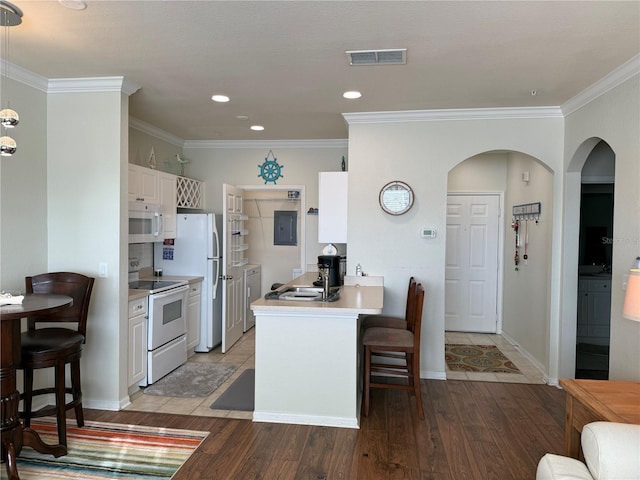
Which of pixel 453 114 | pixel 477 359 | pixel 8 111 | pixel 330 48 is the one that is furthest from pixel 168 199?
pixel 477 359

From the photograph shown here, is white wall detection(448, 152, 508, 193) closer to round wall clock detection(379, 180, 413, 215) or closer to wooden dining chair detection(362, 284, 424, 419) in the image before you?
round wall clock detection(379, 180, 413, 215)

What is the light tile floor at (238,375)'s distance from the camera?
Answer: 347 centimetres

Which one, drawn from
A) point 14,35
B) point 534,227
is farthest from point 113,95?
point 534,227

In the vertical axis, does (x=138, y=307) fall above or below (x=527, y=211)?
below

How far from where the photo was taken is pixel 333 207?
442 cm

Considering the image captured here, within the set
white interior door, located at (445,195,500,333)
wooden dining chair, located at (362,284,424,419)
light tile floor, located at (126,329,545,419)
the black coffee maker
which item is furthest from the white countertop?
white interior door, located at (445,195,500,333)

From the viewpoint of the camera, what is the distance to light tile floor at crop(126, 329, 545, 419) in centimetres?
347

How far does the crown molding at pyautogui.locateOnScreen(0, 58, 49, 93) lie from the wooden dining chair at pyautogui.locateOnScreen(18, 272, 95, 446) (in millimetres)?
1445

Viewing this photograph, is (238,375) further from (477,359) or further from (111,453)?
(477,359)

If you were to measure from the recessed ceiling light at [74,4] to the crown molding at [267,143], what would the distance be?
11.3 ft

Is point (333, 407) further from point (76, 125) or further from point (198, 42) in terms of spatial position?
point (76, 125)

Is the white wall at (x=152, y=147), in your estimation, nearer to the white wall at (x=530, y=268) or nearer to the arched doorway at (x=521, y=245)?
the arched doorway at (x=521, y=245)

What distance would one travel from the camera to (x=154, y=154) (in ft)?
16.6

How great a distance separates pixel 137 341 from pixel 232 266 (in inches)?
67.2
